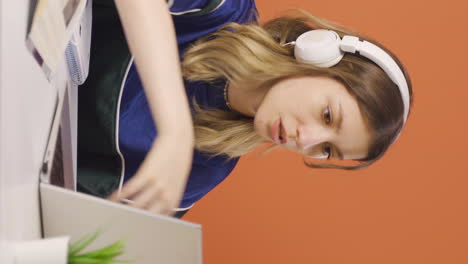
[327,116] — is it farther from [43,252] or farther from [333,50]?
[43,252]

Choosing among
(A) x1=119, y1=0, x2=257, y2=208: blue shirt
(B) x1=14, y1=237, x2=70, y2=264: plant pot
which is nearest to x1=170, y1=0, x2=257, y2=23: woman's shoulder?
(A) x1=119, y1=0, x2=257, y2=208: blue shirt

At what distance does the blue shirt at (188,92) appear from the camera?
97cm

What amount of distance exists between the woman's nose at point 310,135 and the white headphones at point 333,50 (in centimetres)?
11

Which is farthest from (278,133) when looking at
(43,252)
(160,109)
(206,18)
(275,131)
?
(43,252)

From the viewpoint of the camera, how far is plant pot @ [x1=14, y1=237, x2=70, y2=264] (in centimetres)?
44

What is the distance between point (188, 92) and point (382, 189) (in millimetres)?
846

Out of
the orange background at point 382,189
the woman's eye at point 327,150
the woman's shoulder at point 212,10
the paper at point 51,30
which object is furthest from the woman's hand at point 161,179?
the orange background at point 382,189

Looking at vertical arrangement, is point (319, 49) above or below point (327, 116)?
above

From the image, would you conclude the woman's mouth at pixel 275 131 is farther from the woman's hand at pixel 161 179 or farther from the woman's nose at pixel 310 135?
the woman's hand at pixel 161 179

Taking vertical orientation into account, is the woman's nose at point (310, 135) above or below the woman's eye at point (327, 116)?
below

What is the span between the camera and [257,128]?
1.04 meters

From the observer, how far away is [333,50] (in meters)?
1.00

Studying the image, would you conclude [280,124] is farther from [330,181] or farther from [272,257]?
[272,257]

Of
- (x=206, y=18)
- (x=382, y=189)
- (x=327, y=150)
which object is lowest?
(x=382, y=189)
